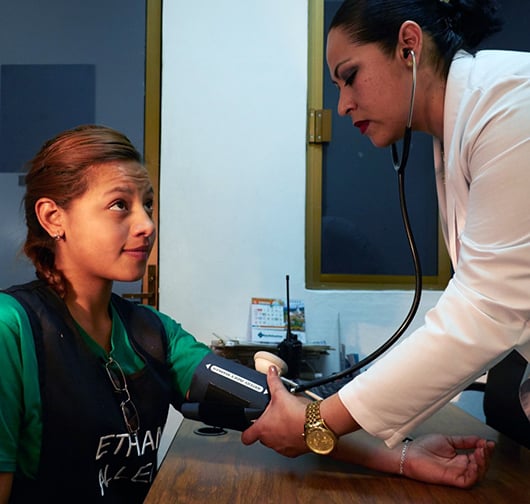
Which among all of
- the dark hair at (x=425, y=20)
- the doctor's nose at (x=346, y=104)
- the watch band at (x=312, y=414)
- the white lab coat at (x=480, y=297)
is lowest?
the watch band at (x=312, y=414)

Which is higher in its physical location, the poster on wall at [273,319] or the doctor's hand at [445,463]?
the poster on wall at [273,319]

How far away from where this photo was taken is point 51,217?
1095 mm

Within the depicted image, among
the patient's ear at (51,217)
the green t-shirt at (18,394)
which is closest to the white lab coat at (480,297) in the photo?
the green t-shirt at (18,394)

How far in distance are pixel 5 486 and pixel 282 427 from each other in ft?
1.40

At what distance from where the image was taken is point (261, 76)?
6.84 feet

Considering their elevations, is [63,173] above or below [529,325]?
above

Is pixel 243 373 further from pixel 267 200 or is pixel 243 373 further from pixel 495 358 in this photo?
pixel 267 200

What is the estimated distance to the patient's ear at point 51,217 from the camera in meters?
1.09

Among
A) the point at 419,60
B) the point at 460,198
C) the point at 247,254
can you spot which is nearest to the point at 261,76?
the point at 247,254

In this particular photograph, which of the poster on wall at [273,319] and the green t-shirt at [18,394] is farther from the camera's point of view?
the poster on wall at [273,319]

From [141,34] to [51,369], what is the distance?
159 centimetres

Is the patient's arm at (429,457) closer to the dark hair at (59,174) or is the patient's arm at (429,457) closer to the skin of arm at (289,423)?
the skin of arm at (289,423)

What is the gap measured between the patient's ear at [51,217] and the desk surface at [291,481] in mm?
445

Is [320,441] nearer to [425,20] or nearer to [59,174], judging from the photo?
[59,174]
